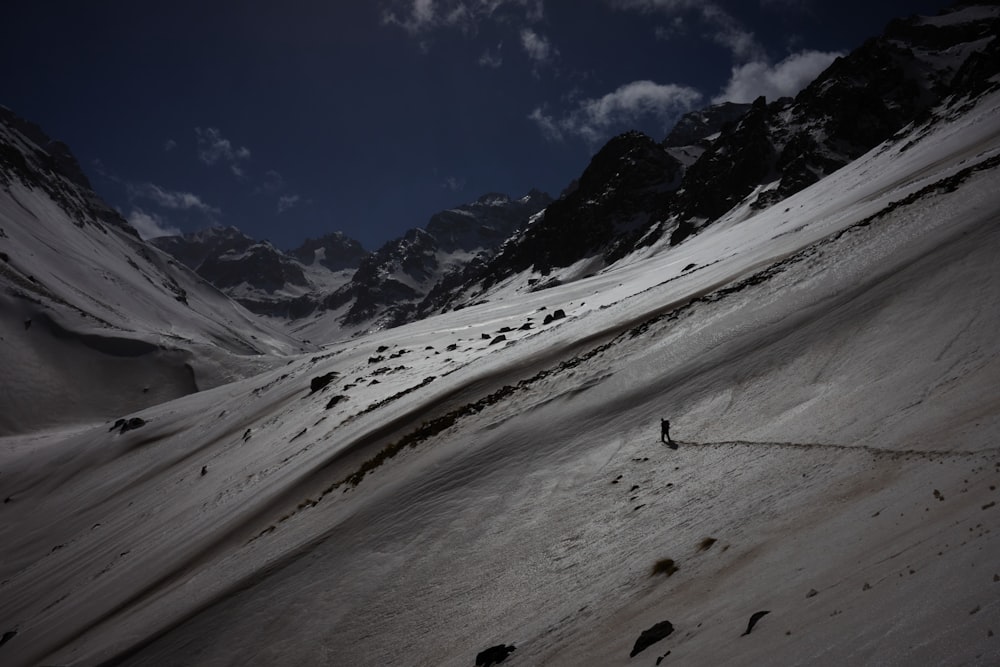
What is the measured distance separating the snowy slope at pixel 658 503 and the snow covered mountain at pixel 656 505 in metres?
0.06

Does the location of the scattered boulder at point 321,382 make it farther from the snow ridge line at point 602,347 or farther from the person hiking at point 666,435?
the person hiking at point 666,435

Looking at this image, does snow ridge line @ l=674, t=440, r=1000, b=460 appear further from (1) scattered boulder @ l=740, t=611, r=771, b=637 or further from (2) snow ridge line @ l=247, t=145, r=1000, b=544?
(2) snow ridge line @ l=247, t=145, r=1000, b=544

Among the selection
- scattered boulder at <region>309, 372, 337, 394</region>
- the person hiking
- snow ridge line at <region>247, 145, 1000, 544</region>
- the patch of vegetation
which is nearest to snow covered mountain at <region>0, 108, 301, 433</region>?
scattered boulder at <region>309, 372, 337, 394</region>

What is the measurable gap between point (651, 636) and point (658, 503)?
3.82 metres

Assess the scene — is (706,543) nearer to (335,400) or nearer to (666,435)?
(666,435)

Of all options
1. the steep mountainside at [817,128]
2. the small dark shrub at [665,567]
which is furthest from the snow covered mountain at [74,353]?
the small dark shrub at [665,567]

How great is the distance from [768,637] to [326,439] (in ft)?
73.1

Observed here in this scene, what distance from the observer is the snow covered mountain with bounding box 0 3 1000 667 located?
18.9 feet

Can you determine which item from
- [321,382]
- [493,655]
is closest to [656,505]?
[493,655]

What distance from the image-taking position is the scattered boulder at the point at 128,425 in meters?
56.1

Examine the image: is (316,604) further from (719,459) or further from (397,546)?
(719,459)

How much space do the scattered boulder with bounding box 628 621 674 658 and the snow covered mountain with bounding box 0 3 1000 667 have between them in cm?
2

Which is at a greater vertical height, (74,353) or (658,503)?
(74,353)

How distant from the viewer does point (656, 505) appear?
10.1 metres
